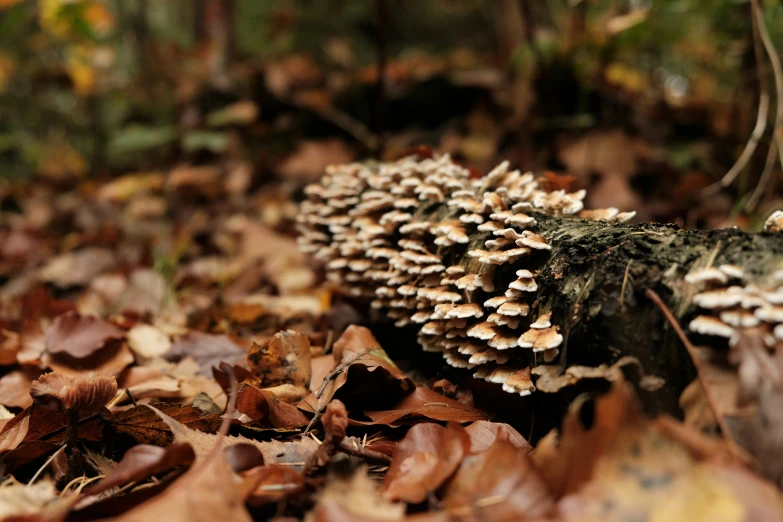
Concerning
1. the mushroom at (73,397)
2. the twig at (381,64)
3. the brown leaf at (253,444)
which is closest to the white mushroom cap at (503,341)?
the brown leaf at (253,444)

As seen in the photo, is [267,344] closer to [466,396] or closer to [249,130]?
[466,396]

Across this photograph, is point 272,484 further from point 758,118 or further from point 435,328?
point 758,118

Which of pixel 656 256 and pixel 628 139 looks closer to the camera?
pixel 656 256

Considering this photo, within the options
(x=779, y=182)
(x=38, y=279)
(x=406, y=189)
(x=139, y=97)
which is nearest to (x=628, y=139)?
(x=779, y=182)

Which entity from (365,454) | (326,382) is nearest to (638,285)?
(365,454)

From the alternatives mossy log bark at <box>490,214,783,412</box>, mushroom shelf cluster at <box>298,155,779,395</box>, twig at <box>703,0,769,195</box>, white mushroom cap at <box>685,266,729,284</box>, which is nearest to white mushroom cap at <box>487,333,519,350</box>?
mushroom shelf cluster at <box>298,155,779,395</box>

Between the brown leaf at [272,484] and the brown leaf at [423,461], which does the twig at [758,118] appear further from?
the brown leaf at [272,484]
